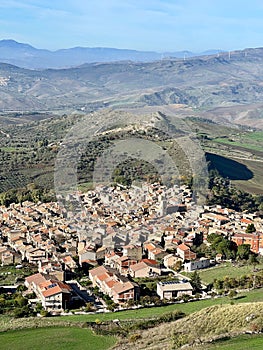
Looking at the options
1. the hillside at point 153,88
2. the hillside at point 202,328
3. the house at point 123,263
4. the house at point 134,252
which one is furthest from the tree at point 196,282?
the hillside at point 153,88

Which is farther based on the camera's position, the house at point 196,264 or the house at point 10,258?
the house at point 10,258

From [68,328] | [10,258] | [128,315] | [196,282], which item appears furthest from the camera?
[10,258]

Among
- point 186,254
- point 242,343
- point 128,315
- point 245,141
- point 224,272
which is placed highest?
point 245,141

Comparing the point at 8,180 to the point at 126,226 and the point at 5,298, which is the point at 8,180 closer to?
the point at 126,226

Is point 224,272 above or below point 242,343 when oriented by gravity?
below

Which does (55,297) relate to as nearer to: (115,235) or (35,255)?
(35,255)

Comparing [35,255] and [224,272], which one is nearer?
[224,272]

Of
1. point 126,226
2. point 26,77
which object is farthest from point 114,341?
point 26,77

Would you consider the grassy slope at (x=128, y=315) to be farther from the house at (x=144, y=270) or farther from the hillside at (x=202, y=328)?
the house at (x=144, y=270)

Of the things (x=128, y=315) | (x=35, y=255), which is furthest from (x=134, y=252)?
(x=128, y=315)
